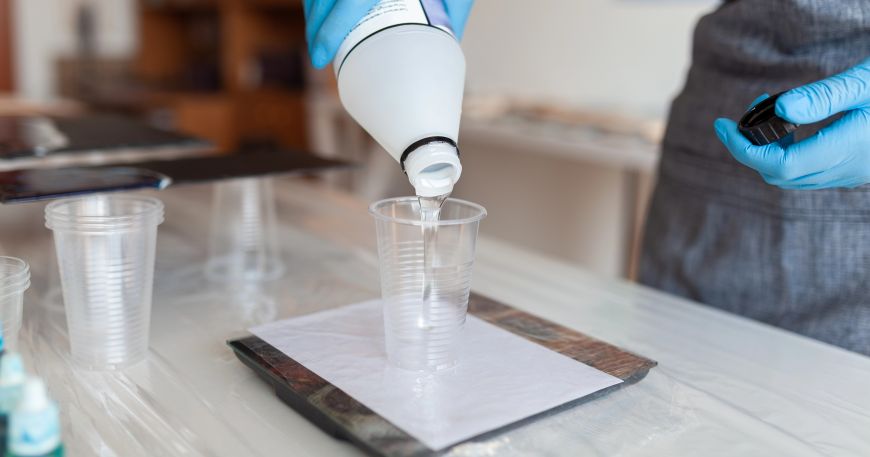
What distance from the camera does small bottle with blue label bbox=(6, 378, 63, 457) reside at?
1.33ft

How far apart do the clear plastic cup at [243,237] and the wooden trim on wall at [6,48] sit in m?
4.80

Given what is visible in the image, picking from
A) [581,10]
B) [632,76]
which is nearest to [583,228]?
[632,76]

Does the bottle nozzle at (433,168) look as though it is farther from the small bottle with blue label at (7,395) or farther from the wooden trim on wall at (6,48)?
the wooden trim on wall at (6,48)

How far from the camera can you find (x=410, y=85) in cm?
62

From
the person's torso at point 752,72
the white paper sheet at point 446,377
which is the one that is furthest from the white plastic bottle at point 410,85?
the person's torso at point 752,72

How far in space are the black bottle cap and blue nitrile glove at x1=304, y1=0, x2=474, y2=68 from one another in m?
0.34

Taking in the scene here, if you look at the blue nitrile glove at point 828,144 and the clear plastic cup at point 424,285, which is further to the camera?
the blue nitrile glove at point 828,144

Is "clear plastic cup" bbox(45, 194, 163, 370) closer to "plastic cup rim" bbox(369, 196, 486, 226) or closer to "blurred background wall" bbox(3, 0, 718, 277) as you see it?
"plastic cup rim" bbox(369, 196, 486, 226)

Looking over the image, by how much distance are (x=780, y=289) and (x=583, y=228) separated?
4.68 feet

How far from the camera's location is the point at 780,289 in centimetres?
96

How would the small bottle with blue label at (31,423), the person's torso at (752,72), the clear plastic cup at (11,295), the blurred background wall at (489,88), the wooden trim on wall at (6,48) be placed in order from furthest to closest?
1. the wooden trim on wall at (6,48)
2. the blurred background wall at (489,88)
3. the person's torso at (752,72)
4. the clear plastic cup at (11,295)
5. the small bottle with blue label at (31,423)

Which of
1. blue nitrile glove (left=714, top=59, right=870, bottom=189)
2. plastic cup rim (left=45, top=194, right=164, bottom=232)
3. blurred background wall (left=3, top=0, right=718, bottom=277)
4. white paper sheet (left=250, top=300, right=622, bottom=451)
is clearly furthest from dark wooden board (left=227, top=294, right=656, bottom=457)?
blurred background wall (left=3, top=0, right=718, bottom=277)

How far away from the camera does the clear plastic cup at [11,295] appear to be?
0.62 meters

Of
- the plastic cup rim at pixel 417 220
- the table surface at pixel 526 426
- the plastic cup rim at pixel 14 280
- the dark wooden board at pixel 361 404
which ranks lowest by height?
the table surface at pixel 526 426
